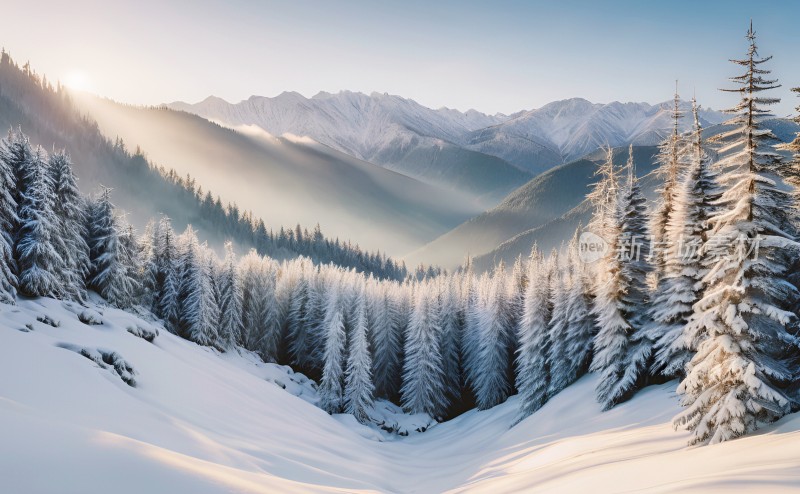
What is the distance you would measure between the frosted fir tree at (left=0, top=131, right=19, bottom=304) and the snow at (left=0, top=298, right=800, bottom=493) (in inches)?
68.3

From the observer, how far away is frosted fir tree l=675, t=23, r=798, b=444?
13.6m

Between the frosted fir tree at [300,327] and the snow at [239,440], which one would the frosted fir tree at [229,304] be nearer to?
the frosted fir tree at [300,327]

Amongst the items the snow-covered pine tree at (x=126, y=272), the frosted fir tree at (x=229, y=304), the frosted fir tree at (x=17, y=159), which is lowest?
the frosted fir tree at (x=229, y=304)

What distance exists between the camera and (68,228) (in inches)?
1339

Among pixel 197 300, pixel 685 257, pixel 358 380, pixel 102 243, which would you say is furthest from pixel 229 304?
pixel 685 257

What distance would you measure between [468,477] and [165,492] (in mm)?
21691

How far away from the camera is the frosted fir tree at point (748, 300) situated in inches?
534

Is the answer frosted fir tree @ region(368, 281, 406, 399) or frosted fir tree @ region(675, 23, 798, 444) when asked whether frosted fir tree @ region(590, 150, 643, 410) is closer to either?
frosted fir tree @ region(675, 23, 798, 444)

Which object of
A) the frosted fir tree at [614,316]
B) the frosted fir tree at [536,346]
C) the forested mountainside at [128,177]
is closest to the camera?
the frosted fir tree at [614,316]

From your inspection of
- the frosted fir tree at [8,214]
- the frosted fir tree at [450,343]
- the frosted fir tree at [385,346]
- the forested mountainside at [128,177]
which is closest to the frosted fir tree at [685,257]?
the frosted fir tree at [8,214]

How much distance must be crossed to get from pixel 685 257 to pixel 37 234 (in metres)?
38.0

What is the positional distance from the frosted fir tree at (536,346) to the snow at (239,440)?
4.95 m

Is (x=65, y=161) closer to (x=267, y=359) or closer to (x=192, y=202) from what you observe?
(x=267, y=359)

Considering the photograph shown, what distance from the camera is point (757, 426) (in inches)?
539
